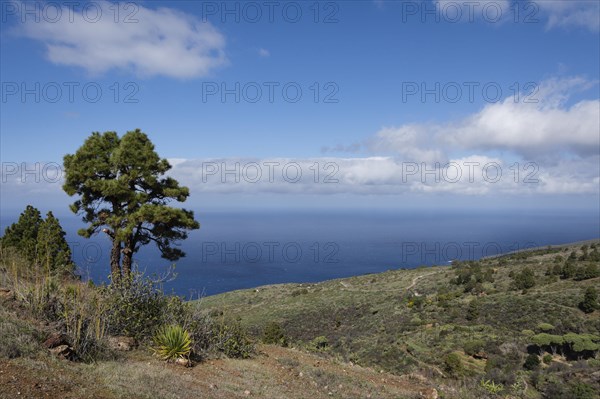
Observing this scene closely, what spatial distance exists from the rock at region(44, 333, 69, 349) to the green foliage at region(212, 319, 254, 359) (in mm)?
3750

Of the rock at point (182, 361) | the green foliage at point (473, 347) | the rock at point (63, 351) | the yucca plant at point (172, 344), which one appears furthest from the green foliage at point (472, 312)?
the rock at point (63, 351)

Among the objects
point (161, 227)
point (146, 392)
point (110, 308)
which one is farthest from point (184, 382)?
point (161, 227)

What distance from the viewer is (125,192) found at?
1526cm

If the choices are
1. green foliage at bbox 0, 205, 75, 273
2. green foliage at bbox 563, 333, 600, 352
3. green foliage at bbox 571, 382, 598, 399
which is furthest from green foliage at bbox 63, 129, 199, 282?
green foliage at bbox 563, 333, 600, 352

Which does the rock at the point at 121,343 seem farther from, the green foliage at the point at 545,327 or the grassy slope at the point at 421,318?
the green foliage at the point at 545,327

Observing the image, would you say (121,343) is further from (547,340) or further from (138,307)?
(547,340)

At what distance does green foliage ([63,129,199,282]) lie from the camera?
49.7 ft

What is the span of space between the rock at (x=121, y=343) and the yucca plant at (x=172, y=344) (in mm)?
571

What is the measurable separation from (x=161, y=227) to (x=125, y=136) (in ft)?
13.4

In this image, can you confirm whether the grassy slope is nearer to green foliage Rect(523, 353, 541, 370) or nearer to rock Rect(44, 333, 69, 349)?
green foliage Rect(523, 353, 541, 370)

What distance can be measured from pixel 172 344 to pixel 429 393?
6569mm

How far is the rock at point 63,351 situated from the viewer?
707 centimetres

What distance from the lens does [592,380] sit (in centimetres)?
1844

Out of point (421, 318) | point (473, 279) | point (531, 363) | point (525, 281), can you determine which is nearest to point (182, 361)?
point (531, 363)
